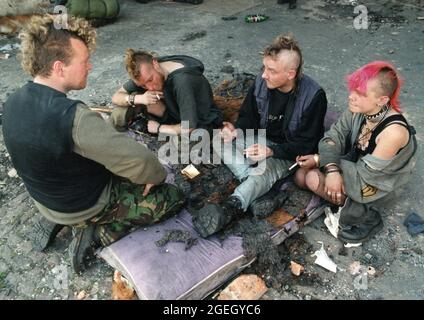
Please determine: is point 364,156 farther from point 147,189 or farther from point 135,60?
point 135,60

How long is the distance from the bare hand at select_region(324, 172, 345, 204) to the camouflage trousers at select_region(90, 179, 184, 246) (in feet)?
4.28

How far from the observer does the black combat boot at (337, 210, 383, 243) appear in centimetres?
323

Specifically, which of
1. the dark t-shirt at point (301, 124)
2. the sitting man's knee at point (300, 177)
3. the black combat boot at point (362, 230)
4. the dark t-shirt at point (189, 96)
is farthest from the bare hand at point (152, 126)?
the black combat boot at point (362, 230)

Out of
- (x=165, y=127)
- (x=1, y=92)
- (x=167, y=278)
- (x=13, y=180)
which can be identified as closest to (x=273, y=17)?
(x=165, y=127)

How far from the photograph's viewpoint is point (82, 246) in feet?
10.3

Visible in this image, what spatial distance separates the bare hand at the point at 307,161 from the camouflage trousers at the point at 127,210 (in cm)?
120

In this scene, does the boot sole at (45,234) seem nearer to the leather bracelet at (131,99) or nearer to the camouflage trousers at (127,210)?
the camouflage trousers at (127,210)

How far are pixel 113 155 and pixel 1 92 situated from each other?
4057 millimetres

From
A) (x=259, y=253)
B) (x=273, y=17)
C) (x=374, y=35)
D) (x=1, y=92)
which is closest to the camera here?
(x=259, y=253)

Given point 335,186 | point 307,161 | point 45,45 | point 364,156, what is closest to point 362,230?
point 335,186

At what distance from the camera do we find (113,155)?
2525mm

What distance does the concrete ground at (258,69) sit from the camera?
306 cm

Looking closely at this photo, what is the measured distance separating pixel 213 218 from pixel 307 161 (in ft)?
3.38
